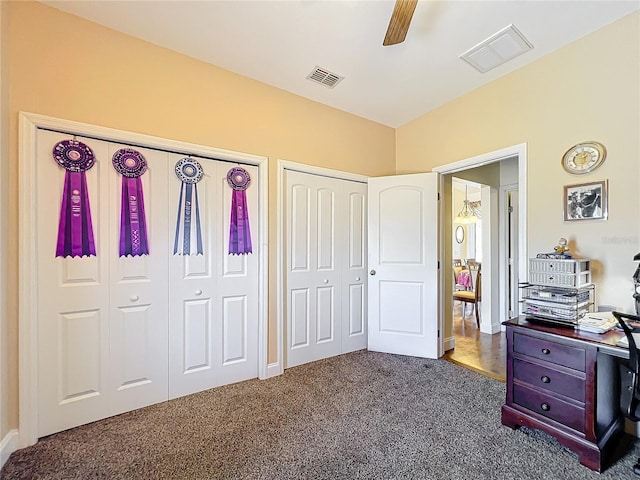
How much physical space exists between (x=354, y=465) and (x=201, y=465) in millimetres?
852

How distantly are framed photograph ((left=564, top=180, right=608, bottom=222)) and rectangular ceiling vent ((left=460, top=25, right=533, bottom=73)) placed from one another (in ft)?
3.72

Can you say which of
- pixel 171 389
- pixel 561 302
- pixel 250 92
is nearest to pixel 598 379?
pixel 561 302

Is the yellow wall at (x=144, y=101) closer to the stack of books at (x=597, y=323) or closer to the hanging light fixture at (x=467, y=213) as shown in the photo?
the stack of books at (x=597, y=323)

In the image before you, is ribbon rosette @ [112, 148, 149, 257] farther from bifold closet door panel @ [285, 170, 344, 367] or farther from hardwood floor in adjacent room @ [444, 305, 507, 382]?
hardwood floor in adjacent room @ [444, 305, 507, 382]

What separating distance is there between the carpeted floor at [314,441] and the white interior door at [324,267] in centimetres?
60

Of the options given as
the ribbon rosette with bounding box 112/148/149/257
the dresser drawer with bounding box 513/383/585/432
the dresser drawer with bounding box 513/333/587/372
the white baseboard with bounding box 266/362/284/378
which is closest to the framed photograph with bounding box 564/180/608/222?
the dresser drawer with bounding box 513/333/587/372

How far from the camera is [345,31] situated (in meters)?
2.02

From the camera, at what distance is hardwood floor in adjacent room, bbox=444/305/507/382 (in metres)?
2.81

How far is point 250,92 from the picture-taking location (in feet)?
8.48

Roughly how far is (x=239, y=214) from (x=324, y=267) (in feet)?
3.48

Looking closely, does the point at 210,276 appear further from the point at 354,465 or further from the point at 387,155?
the point at 387,155

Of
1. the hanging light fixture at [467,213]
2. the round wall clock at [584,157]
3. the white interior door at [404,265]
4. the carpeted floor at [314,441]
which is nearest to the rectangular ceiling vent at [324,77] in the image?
the white interior door at [404,265]

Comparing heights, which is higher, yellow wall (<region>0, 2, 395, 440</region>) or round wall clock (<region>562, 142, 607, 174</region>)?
yellow wall (<region>0, 2, 395, 440</region>)

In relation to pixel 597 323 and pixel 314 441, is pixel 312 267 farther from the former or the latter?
pixel 597 323
